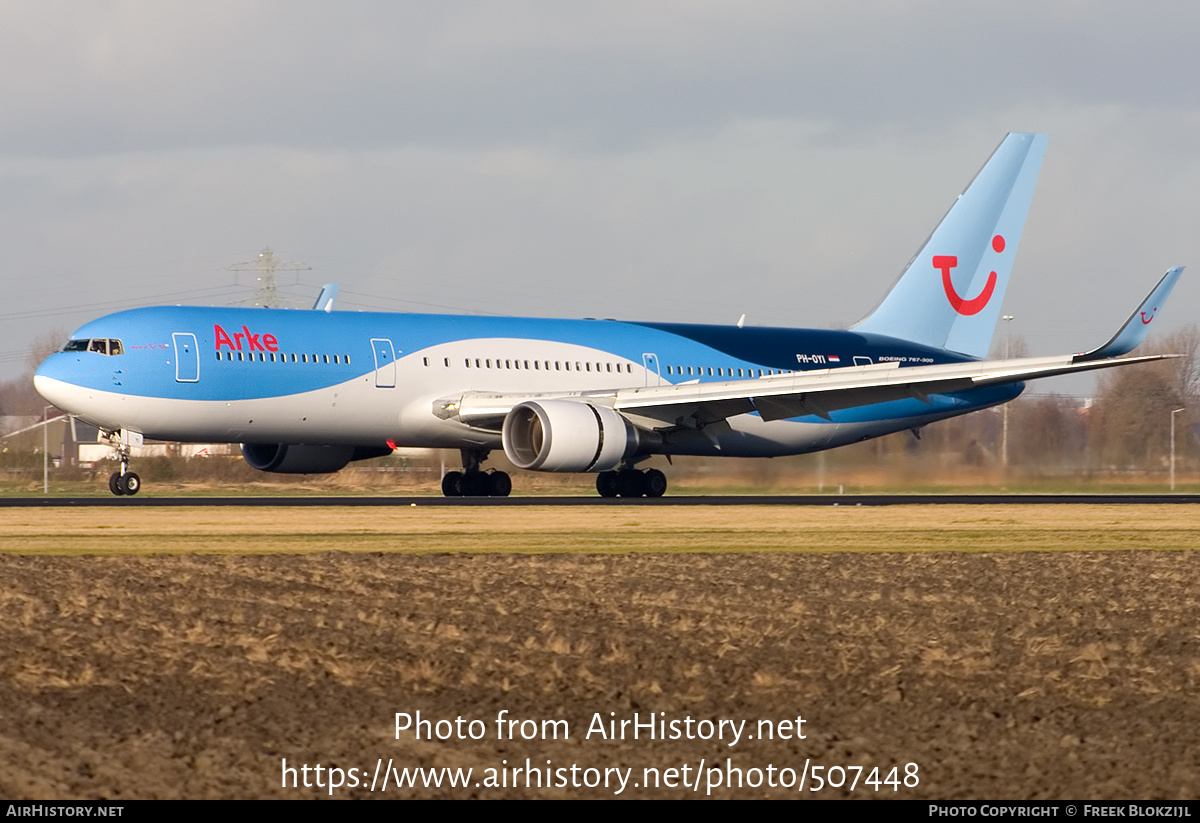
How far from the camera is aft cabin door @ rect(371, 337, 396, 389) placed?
101 feet

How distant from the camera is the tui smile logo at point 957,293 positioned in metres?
39.9

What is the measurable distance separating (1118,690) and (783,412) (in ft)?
70.6

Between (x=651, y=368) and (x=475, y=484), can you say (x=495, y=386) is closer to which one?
(x=475, y=484)

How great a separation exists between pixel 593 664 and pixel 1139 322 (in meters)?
20.1

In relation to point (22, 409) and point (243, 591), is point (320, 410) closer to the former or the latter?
point (243, 591)

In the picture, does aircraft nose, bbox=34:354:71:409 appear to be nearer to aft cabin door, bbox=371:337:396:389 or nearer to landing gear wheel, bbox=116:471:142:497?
landing gear wheel, bbox=116:471:142:497

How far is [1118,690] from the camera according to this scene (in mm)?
10602

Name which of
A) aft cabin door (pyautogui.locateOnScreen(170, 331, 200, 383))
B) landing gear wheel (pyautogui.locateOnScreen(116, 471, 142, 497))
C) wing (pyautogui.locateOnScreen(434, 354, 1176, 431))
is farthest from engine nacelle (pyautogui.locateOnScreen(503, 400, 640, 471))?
landing gear wheel (pyautogui.locateOnScreen(116, 471, 142, 497))

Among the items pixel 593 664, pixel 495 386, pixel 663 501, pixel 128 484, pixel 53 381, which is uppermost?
pixel 53 381

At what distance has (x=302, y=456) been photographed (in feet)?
107

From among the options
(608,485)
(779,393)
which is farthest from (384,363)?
(779,393)

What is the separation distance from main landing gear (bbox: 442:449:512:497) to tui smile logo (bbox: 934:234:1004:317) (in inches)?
510

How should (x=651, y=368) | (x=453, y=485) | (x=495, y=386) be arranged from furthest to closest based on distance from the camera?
(x=651, y=368), (x=453, y=485), (x=495, y=386)
